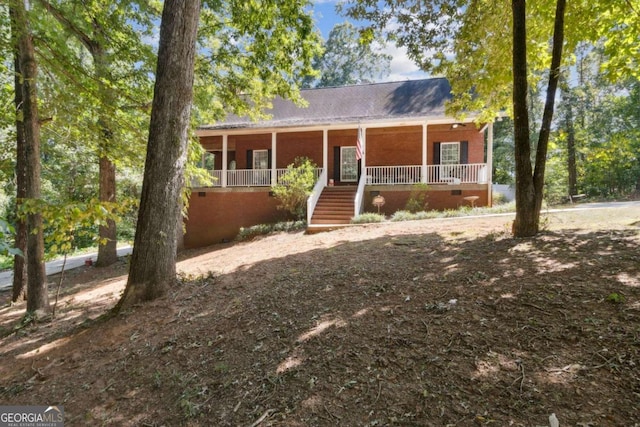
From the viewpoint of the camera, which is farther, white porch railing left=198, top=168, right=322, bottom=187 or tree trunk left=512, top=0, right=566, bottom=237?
white porch railing left=198, top=168, right=322, bottom=187

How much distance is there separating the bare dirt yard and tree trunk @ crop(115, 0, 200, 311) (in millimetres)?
420

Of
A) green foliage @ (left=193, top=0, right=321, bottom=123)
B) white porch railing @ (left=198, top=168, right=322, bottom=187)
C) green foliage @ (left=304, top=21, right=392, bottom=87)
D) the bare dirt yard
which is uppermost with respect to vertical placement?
green foliage @ (left=304, top=21, right=392, bottom=87)

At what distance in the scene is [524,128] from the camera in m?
5.23

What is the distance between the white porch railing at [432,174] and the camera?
42.7ft

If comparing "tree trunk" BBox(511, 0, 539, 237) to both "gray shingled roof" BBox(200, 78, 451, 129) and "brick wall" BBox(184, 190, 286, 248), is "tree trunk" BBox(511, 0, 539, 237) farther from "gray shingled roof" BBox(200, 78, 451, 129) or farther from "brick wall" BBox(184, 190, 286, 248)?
"brick wall" BBox(184, 190, 286, 248)

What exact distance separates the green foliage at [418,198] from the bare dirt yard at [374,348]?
7.53m

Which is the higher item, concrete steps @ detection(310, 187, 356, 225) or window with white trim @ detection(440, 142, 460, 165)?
window with white trim @ detection(440, 142, 460, 165)

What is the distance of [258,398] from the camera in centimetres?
253

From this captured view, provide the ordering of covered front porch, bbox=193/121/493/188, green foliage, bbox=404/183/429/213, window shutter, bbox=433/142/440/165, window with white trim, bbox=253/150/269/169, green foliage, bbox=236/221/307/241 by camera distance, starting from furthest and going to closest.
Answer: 1. window with white trim, bbox=253/150/269/169
2. window shutter, bbox=433/142/440/165
3. covered front porch, bbox=193/121/493/188
4. green foliage, bbox=404/183/429/213
5. green foliage, bbox=236/221/307/241

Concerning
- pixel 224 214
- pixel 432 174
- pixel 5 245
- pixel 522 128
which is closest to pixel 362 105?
pixel 432 174

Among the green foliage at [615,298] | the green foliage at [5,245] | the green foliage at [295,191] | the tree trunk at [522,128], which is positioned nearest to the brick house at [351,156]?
the green foliage at [295,191]

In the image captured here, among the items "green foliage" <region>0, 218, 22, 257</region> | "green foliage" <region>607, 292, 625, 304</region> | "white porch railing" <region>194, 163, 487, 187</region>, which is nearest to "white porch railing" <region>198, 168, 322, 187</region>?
"white porch railing" <region>194, 163, 487, 187</region>

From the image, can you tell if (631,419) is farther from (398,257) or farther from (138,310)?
(138,310)

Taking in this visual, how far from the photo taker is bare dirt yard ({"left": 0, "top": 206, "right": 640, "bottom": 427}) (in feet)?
7.22
